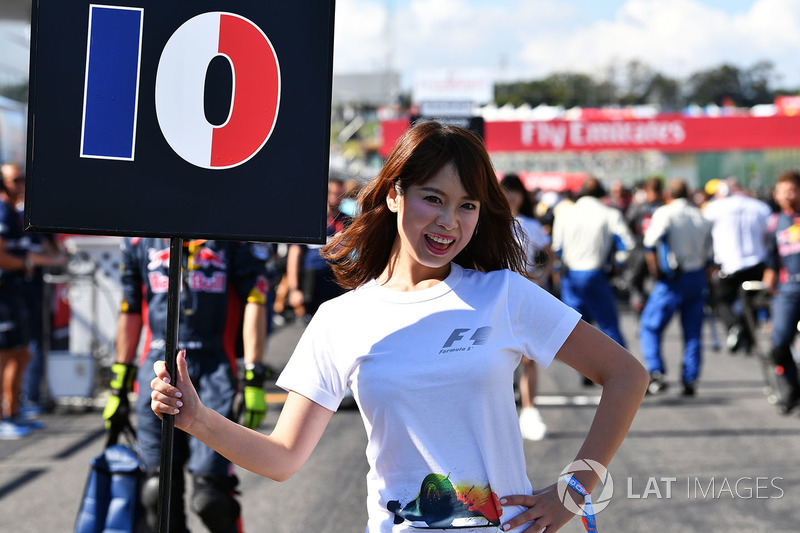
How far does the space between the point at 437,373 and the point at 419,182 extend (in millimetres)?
490

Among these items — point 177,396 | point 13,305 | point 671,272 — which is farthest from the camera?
point 671,272

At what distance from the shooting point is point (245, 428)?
228 cm

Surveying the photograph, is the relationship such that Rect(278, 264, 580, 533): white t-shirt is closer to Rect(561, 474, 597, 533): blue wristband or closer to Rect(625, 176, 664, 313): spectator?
Rect(561, 474, 597, 533): blue wristband

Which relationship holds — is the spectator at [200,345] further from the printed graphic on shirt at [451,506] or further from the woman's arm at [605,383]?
the woman's arm at [605,383]

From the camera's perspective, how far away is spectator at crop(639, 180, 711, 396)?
9.38 metres

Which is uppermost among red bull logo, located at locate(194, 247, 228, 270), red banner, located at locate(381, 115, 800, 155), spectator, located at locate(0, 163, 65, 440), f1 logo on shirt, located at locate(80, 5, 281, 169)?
red banner, located at locate(381, 115, 800, 155)

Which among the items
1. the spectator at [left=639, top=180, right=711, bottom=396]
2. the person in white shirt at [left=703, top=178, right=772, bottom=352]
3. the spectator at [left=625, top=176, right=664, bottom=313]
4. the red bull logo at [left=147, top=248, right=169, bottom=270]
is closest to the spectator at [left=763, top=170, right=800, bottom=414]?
the spectator at [left=639, top=180, right=711, bottom=396]

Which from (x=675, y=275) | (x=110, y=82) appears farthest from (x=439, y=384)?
(x=675, y=275)

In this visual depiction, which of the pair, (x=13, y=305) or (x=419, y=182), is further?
(x=13, y=305)

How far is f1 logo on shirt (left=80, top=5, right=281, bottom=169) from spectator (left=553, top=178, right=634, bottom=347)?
7.28 m

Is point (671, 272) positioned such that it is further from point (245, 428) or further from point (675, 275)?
point (245, 428)

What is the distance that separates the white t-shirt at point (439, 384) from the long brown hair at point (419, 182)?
20 centimetres

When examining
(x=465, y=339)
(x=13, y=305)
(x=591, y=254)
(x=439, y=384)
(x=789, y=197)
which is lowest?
(x=13, y=305)

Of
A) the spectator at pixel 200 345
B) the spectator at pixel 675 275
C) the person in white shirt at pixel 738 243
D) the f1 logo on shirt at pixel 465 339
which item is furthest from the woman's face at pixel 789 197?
the f1 logo on shirt at pixel 465 339
